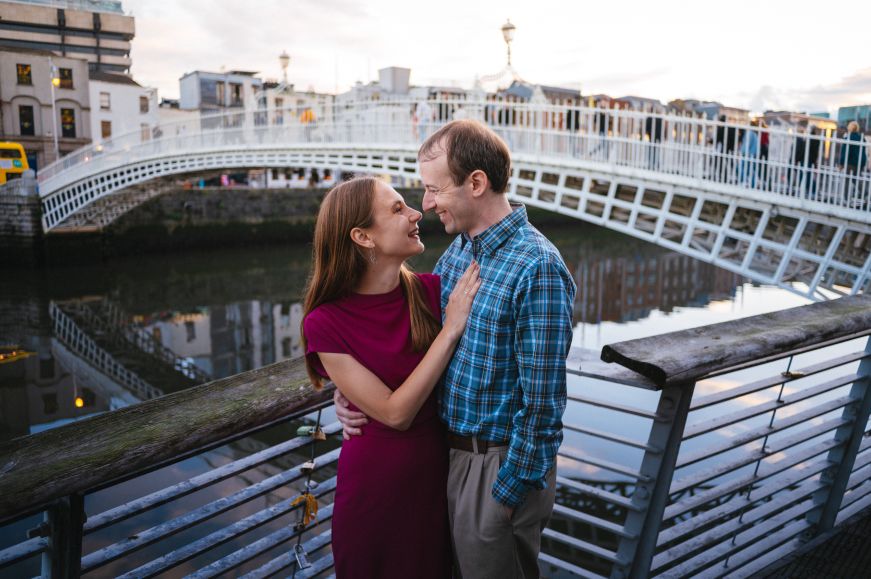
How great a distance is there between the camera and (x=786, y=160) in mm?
6781

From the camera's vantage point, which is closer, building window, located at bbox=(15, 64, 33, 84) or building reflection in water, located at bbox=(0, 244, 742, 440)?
building reflection in water, located at bbox=(0, 244, 742, 440)

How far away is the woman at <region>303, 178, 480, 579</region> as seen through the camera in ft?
3.76

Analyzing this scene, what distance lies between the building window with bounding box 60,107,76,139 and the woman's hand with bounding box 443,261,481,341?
28.7 meters

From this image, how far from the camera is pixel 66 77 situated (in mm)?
26000

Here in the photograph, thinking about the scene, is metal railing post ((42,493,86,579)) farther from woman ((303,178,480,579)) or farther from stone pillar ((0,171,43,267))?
stone pillar ((0,171,43,267))

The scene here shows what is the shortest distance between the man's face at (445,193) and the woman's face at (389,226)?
2.0 inches

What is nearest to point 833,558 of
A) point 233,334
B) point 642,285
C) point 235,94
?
point 233,334

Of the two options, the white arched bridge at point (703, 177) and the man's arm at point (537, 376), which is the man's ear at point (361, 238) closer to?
the man's arm at point (537, 376)

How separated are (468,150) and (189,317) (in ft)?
35.0

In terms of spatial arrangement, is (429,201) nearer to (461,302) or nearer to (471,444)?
(461,302)

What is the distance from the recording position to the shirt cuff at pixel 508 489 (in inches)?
43.9

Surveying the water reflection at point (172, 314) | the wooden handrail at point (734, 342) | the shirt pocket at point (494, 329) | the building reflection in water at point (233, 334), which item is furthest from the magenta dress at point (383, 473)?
the building reflection in water at point (233, 334)

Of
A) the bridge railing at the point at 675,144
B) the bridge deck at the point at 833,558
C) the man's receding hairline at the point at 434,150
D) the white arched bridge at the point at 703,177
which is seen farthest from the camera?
the white arched bridge at the point at 703,177

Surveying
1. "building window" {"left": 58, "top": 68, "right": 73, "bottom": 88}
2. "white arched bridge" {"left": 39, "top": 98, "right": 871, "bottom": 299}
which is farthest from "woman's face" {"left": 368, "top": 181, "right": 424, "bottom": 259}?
"building window" {"left": 58, "top": 68, "right": 73, "bottom": 88}
